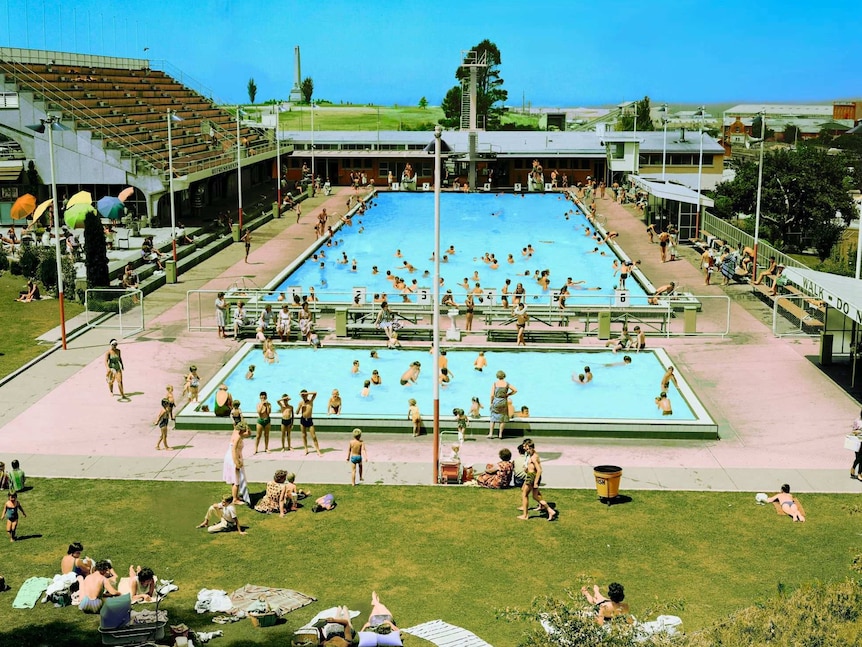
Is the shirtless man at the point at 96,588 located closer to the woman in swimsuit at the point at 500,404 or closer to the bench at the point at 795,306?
the woman in swimsuit at the point at 500,404

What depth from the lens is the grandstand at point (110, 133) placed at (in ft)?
171

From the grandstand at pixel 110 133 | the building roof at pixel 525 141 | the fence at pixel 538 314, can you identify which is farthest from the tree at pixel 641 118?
the fence at pixel 538 314

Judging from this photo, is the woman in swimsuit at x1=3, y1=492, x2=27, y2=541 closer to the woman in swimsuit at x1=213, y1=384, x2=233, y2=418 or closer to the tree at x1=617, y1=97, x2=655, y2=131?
the woman in swimsuit at x1=213, y1=384, x2=233, y2=418

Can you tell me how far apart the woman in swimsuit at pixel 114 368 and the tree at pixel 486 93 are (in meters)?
86.8

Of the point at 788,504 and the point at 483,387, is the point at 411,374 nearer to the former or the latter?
the point at 483,387

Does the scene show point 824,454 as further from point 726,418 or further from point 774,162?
point 774,162

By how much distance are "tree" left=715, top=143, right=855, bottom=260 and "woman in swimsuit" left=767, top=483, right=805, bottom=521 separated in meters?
58.1

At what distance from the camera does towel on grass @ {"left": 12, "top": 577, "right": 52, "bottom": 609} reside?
1546 cm

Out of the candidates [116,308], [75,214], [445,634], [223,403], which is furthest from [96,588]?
[75,214]

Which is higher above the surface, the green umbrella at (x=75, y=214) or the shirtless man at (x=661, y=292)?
the green umbrella at (x=75, y=214)

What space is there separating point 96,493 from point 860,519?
46.8 feet

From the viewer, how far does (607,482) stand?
64.0 ft

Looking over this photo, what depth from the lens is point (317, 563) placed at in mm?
17062

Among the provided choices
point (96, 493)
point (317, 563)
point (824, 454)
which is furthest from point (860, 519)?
point (96, 493)
